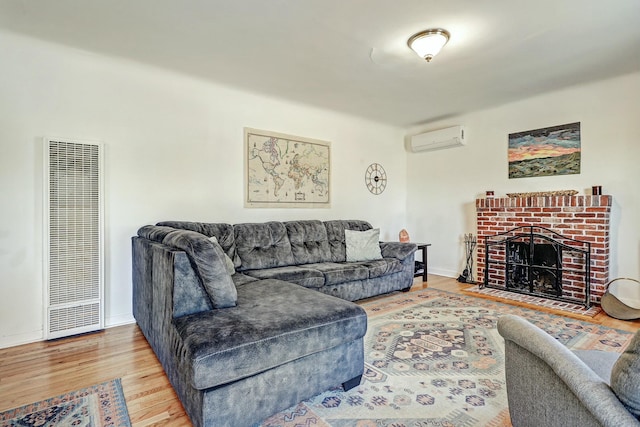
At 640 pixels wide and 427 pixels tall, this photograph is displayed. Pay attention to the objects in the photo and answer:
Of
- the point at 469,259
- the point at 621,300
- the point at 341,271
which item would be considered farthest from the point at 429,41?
the point at 621,300

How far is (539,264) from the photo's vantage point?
155 inches

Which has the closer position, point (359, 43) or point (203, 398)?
point (203, 398)

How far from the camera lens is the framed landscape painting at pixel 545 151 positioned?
12.3ft

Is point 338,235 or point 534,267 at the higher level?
point 338,235

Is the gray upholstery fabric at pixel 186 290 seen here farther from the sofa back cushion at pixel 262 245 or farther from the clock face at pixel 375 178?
the clock face at pixel 375 178

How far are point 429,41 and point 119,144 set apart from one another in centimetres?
279

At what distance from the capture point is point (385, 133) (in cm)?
533

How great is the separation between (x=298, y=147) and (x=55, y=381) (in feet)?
10.5

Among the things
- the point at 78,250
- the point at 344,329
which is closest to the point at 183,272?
the point at 344,329

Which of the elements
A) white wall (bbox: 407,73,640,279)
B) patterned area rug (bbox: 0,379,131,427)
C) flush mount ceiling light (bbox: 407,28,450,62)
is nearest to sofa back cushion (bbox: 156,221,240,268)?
patterned area rug (bbox: 0,379,131,427)

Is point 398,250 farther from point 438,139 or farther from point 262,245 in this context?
point 438,139

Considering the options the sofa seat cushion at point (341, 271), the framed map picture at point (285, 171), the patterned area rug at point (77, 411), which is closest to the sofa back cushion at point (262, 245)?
the sofa seat cushion at point (341, 271)

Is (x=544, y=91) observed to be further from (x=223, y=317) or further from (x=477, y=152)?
(x=223, y=317)

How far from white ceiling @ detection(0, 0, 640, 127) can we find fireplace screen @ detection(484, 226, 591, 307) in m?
1.73
